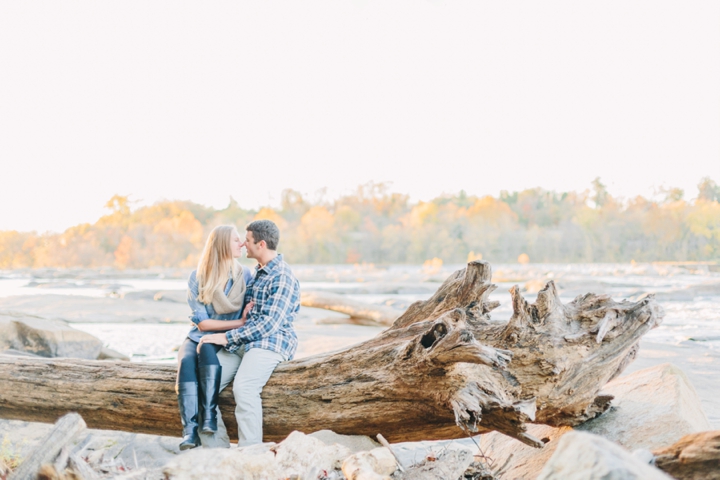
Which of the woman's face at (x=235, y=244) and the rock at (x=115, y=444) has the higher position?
the woman's face at (x=235, y=244)

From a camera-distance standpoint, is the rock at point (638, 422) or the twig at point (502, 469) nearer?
the rock at point (638, 422)

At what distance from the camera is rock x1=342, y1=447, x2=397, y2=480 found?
2862 mm

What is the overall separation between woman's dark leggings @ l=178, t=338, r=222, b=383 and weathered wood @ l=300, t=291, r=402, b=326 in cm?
813

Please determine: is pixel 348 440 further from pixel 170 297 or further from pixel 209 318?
pixel 170 297

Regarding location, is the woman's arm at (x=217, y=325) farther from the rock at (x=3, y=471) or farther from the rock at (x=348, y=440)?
the rock at (x=3, y=471)

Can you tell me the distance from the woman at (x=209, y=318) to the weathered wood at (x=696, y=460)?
2658mm

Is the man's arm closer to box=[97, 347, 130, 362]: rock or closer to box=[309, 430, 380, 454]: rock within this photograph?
box=[309, 430, 380, 454]: rock

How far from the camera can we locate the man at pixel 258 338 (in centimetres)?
371

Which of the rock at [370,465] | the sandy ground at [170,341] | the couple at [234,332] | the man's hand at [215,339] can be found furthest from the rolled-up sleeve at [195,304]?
the rock at [370,465]

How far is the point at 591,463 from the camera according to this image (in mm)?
1708

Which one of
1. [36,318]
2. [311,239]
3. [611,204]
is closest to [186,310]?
[36,318]

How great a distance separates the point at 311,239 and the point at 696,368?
1312 inches

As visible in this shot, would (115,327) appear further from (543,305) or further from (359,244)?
(359,244)

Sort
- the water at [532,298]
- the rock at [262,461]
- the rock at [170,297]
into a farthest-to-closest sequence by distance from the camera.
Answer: the rock at [170,297] → the water at [532,298] → the rock at [262,461]
